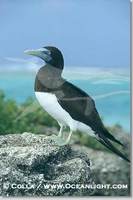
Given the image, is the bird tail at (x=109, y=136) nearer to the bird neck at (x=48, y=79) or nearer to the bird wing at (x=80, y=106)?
the bird wing at (x=80, y=106)

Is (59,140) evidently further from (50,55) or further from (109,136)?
(50,55)

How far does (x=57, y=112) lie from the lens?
9.46ft

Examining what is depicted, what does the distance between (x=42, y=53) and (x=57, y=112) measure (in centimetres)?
29

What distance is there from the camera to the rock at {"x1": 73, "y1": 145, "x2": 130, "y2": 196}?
9.48 feet

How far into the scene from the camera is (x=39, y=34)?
114 inches

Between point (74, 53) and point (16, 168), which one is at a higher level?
point (74, 53)

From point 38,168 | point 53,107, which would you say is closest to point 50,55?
point 53,107

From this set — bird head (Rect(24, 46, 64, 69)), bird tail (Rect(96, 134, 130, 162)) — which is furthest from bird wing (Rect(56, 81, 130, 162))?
bird head (Rect(24, 46, 64, 69))

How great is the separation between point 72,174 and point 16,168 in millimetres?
261

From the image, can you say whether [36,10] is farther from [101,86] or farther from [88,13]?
[101,86]

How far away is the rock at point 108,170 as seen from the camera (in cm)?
289

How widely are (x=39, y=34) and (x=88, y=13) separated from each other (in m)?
0.25

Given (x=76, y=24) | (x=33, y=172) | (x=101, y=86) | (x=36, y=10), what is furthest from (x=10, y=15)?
(x=33, y=172)

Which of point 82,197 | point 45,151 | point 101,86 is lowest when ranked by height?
point 82,197
